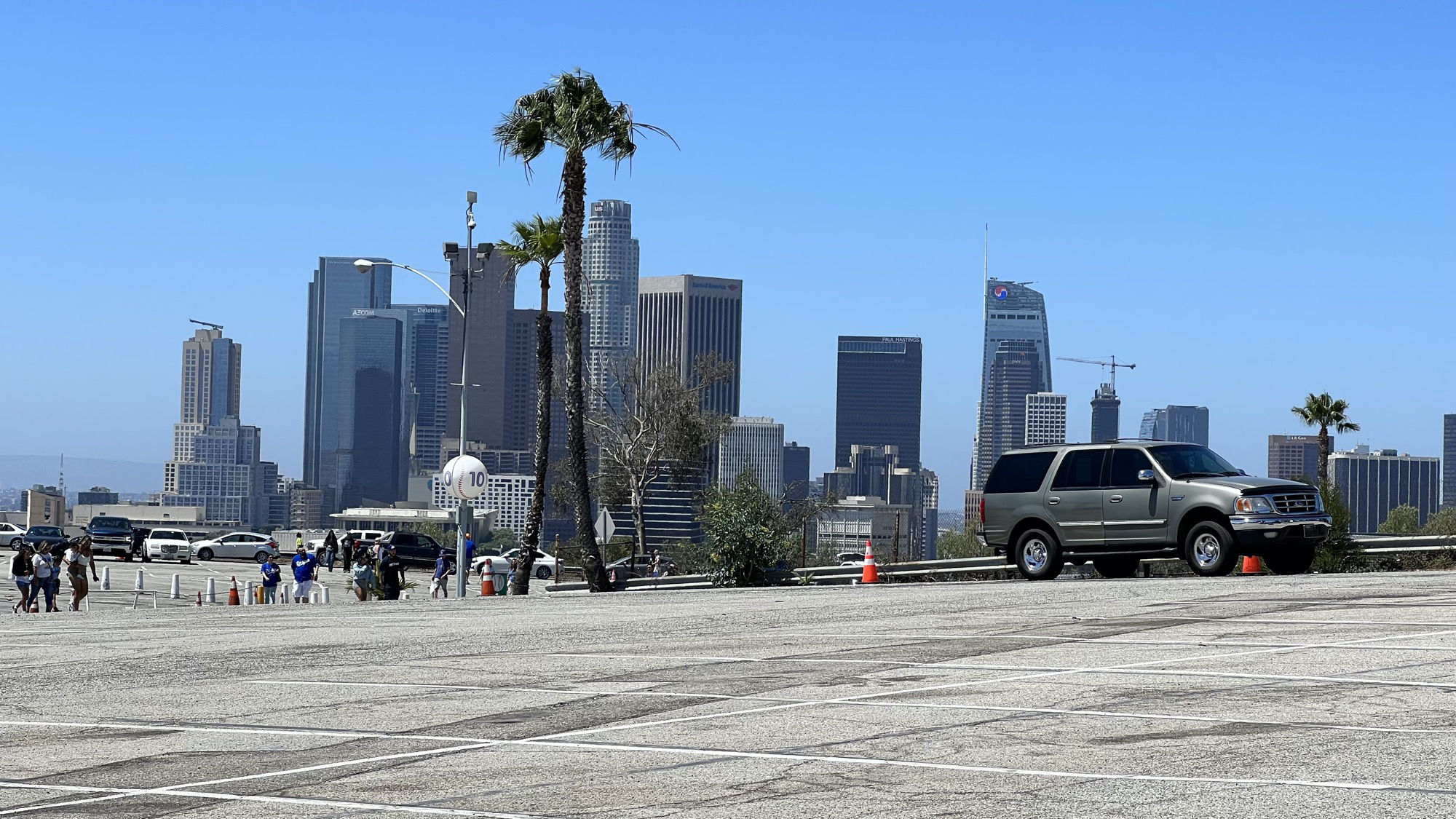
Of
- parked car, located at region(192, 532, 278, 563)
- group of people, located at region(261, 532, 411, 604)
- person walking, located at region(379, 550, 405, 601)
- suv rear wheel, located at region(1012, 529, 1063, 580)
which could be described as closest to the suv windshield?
suv rear wheel, located at region(1012, 529, 1063, 580)

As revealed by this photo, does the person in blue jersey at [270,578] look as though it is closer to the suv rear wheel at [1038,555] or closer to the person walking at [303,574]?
the person walking at [303,574]

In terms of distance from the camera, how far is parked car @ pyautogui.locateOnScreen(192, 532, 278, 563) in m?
74.1

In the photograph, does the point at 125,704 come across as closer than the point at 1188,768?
No

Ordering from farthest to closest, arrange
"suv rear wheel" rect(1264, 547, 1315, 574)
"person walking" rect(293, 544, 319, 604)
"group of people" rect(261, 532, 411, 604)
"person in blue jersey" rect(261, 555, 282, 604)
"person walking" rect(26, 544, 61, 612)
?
"person in blue jersey" rect(261, 555, 282, 604) < "person walking" rect(293, 544, 319, 604) < "group of people" rect(261, 532, 411, 604) < "person walking" rect(26, 544, 61, 612) < "suv rear wheel" rect(1264, 547, 1315, 574)

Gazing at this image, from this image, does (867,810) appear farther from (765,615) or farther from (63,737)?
(765,615)

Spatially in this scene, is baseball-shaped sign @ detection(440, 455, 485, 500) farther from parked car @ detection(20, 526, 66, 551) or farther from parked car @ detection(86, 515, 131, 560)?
parked car @ detection(86, 515, 131, 560)

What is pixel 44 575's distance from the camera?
3014 centimetres

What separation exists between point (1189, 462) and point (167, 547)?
55.7 m

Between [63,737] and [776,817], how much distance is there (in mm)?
5314

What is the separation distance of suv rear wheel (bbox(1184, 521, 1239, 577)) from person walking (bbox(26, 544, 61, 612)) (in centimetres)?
1982

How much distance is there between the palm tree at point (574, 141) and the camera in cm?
3694

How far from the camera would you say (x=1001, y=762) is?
8.64m

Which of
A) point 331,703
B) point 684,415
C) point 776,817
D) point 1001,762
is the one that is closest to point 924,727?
point 1001,762

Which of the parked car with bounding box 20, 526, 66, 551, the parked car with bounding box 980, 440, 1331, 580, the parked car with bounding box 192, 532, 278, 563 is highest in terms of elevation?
the parked car with bounding box 980, 440, 1331, 580
